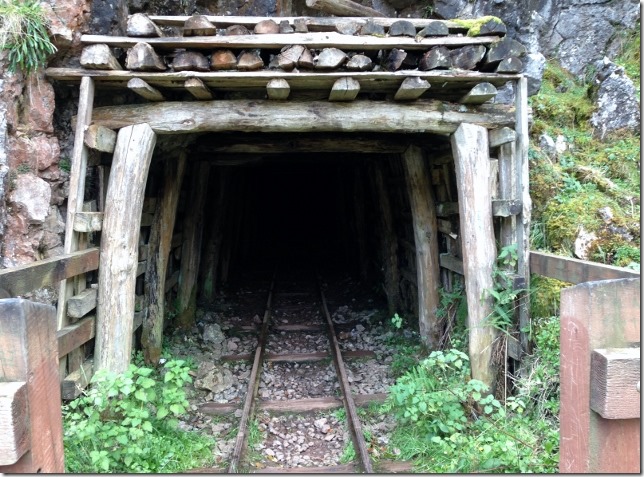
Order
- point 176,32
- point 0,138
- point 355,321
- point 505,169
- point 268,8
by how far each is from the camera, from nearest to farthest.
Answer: point 0,138
point 505,169
point 176,32
point 268,8
point 355,321

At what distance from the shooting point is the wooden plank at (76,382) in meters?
3.76

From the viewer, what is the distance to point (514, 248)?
430 cm

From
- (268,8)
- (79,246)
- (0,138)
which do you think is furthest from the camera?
(268,8)

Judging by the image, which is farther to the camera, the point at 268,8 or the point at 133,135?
the point at 268,8

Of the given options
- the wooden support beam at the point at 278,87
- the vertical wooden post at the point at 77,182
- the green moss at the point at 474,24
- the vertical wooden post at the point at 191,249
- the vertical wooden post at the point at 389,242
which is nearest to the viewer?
the vertical wooden post at the point at 77,182

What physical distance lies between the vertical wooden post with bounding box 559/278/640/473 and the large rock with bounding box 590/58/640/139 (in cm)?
588

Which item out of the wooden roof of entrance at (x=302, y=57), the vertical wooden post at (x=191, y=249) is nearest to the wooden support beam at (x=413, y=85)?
the wooden roof of entrance at (x=302, y=57)

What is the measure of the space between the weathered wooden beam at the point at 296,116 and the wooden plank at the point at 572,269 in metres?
1.38

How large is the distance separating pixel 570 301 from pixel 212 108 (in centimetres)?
363

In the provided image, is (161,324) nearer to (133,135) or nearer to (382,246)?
(133,135)

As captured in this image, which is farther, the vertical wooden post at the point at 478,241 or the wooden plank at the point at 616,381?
the vertical wooden post at the point at 478,241

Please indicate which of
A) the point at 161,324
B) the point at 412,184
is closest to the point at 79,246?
the point at 161,324

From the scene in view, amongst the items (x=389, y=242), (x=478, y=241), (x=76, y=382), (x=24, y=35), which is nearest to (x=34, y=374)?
(x=76, y=382)

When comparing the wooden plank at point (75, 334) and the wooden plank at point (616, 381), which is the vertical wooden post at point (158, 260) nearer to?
the wooden plank at point (75, 334)
